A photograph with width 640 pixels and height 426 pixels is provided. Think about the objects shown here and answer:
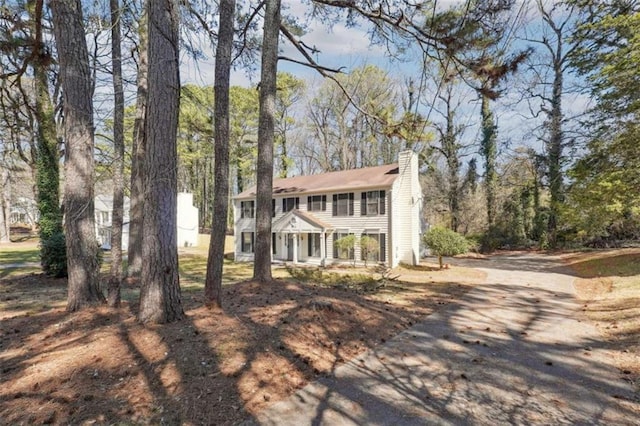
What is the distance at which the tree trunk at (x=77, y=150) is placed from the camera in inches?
201

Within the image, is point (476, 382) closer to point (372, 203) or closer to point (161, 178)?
point (161, 178)

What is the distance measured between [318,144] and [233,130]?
767 centimetres

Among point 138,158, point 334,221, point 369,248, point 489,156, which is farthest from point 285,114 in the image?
point 138,158

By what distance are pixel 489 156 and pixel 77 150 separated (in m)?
26.6

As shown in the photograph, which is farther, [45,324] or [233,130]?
[233,130]

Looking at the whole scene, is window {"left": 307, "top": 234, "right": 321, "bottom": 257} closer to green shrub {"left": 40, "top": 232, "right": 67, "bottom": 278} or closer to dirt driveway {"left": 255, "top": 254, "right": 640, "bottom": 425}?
green shrub {"left": 40, "top": 232, "right": 67, "bottom": 278}

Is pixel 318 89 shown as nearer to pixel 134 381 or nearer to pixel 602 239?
pixel 602 239

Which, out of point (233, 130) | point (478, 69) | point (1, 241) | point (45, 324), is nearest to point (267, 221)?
point (45, 324)

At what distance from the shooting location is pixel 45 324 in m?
4.81

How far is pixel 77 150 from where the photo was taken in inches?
208

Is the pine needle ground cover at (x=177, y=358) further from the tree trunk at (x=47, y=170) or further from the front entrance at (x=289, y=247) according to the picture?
the front entrance at (x=289, y=247)

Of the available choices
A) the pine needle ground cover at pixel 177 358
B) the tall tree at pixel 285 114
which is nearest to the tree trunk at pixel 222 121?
the pine needle ground cover at pixel 177 358

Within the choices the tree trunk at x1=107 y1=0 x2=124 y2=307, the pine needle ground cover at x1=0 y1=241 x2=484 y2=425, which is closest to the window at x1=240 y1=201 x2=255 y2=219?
the tree trunk at x1=107 y1=0 x2=124 y2=307

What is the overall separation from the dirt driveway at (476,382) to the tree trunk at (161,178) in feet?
7.17
